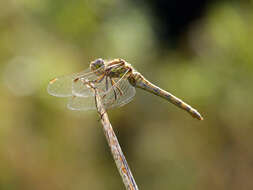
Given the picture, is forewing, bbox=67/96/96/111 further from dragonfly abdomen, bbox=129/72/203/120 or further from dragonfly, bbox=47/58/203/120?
dragonfly abdomen, bbox=129/72/203/120

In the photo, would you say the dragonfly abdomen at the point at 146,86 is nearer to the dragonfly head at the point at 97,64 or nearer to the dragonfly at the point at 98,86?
the dragonfly at the point at 98,86

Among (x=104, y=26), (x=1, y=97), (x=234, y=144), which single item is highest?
(x=104, y=26)

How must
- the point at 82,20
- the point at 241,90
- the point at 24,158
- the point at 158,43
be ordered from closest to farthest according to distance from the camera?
the point at 24,158, the point at 241,90, the point at 82,20, the point at 158,43

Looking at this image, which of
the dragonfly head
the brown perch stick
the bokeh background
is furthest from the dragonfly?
the bokeh background

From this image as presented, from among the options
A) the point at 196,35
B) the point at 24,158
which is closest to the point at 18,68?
the point at 24,158

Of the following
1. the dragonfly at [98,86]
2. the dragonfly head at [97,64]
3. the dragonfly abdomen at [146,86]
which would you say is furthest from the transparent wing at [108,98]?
the dragonfly abdomen at [146,86]

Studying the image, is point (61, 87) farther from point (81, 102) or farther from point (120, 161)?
point (120, 161)

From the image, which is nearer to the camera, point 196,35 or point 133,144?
point 133,144

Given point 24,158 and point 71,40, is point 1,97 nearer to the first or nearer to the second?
point 24,158
